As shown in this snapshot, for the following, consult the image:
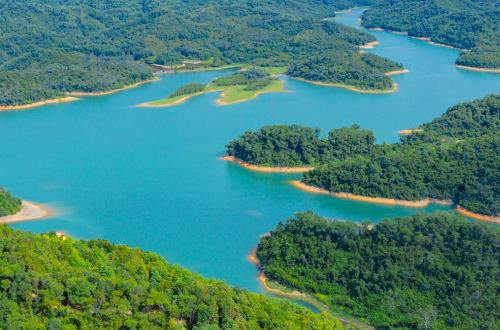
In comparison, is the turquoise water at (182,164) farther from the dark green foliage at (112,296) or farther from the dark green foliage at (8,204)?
the dark green foliage at (112,296)

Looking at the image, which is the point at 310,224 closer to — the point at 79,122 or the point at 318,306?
the point at 318,306

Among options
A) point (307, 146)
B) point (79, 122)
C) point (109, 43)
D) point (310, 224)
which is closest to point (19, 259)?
point (310, 224)

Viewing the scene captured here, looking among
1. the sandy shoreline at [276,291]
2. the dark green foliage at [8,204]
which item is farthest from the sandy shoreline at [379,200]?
the dark green foliage at [8,204]

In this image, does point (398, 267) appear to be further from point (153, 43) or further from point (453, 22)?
point (453, 22)

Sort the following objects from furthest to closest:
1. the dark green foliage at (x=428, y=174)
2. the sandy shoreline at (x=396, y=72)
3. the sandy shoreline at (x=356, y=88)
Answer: the sandy shoreline at (x=396, y=72) → the sandy shoreline at (x=356, y=88) → the dark green foliage at (x=428, y=174)

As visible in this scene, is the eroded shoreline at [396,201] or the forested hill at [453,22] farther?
the forested hill at [453,22]

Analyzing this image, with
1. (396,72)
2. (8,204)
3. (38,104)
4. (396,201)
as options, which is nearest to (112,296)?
(8,204)

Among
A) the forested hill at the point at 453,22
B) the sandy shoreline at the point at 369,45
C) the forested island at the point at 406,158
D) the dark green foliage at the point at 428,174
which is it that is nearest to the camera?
the dark green foliage at the point at 428,174

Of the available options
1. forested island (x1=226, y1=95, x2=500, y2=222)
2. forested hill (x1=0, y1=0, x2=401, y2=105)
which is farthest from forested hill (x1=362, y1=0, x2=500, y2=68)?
forested island (x1=226, y1=95, x2=500, y2=222)

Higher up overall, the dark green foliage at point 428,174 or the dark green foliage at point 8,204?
the dark green foliage at point 428,174
